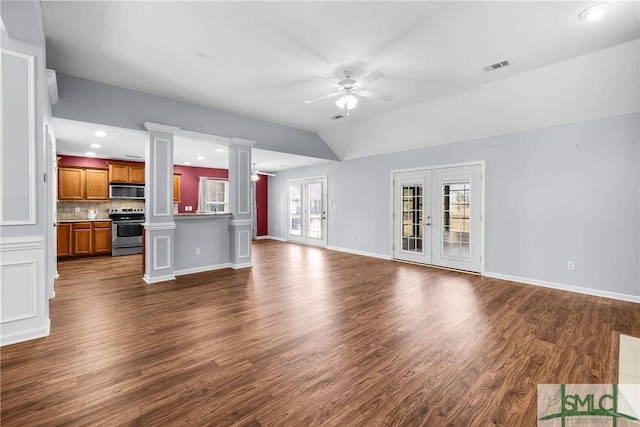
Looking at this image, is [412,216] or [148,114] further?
[412,216]

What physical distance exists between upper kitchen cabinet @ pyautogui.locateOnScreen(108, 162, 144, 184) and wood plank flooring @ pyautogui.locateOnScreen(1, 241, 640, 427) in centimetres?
393

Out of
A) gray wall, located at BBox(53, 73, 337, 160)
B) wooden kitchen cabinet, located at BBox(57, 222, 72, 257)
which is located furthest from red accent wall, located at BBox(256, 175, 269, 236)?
wooden kitchen cabinet, located at BBox(57, 222, 72, 257)

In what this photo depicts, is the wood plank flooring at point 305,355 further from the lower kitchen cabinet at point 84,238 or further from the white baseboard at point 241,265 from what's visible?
the lower kitchen cabinet at point 84,238

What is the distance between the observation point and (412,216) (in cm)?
634

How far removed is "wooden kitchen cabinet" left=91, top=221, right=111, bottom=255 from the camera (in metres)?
6.86

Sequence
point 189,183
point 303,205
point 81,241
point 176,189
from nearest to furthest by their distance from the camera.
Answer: point 81,241 < point 176,189 < point 189,183 < point 303,205

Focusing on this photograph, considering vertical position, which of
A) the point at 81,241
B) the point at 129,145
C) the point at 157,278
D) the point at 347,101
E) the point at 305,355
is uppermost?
the point at 347,101

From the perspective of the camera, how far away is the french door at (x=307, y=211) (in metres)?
8.55

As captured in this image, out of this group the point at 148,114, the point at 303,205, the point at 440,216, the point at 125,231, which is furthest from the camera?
the point at 303,205

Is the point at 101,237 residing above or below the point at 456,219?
below

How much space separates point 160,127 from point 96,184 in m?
3.96

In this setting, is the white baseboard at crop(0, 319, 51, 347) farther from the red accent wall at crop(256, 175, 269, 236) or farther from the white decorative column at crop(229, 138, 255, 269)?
the red accent wall at crop(256, 175, 269, 236)

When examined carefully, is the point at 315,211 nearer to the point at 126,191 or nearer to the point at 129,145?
the point at 129,145

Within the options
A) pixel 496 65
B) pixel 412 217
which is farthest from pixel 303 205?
pixel 496 65
